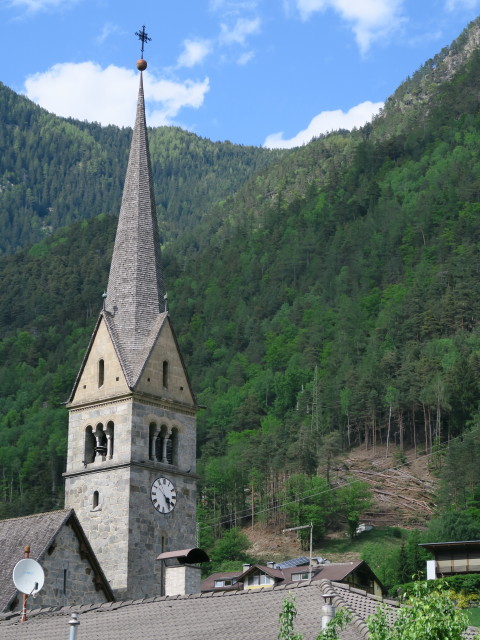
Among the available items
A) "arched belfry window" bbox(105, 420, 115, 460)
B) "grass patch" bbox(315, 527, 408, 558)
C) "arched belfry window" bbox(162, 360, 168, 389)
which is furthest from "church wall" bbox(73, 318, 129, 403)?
"grass patch" bbox(315, 527, 408, 558)

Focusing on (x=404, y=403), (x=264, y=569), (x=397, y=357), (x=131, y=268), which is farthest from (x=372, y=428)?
(x=131, y=268)

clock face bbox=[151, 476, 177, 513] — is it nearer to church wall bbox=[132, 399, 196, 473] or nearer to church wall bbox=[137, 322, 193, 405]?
church wall bbox=[132, 399, 196, 473]

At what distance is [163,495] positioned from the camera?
52.0m

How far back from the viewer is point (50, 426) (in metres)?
185

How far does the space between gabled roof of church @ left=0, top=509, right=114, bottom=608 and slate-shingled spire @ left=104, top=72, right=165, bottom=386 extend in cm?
909

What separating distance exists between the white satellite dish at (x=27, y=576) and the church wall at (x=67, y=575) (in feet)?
31.7

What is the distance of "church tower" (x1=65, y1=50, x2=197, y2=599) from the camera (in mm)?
50156

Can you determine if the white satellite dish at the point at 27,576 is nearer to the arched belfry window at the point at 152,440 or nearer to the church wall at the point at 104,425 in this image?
the church wall at the point at 104,425

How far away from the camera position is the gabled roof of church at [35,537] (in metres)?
42.7

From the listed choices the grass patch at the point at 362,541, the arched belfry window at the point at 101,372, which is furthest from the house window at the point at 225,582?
the arched belfry window at the point at 101,372

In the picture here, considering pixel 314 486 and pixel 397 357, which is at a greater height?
pixel 397 357

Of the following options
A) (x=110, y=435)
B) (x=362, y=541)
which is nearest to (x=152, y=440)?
(x=110, y=435)

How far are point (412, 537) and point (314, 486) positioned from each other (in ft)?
92.2

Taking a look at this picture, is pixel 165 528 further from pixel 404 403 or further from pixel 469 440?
pixel 404 403
